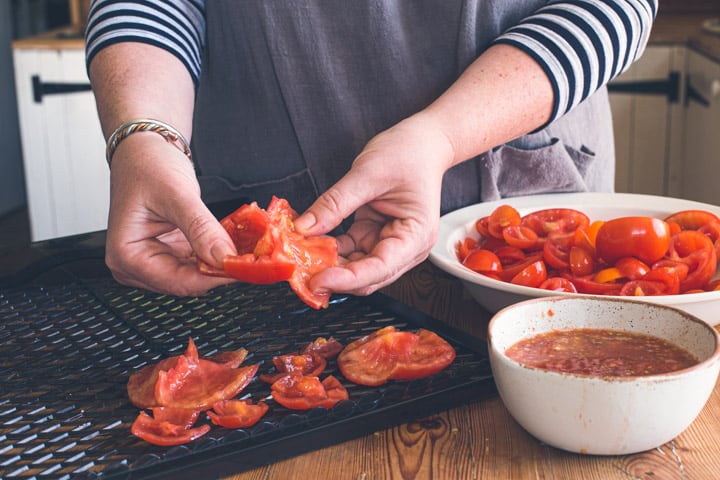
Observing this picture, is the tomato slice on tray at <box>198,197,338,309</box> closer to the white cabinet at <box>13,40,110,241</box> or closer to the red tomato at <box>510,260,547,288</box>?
the red tomato at <box>510,260,547,288</box>

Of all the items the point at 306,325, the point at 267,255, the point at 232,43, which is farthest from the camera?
the point at 232,43

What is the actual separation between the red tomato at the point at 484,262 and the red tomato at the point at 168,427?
0.46m

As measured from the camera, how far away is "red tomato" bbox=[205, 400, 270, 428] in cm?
79

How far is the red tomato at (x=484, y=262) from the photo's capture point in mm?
1117

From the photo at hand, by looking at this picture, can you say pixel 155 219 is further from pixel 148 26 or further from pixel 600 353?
pixel 600 353

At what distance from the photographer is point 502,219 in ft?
3.92

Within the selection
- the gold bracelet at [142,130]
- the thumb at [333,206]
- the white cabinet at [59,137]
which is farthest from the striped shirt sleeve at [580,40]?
the white cabinet at [59,137]

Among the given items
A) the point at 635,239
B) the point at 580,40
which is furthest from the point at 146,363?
the point at 580,40

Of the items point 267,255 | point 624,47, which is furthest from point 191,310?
point 624,47

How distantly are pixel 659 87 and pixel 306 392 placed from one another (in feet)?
9.55

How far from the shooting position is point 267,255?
3.00 ft

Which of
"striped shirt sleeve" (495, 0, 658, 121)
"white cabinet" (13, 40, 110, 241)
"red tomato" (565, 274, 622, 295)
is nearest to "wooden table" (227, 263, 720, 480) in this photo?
"red tomato" (565, 274, 622, 295)

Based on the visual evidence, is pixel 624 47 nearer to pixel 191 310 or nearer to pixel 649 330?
pixel 649 330

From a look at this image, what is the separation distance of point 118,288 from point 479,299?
1.67ft
